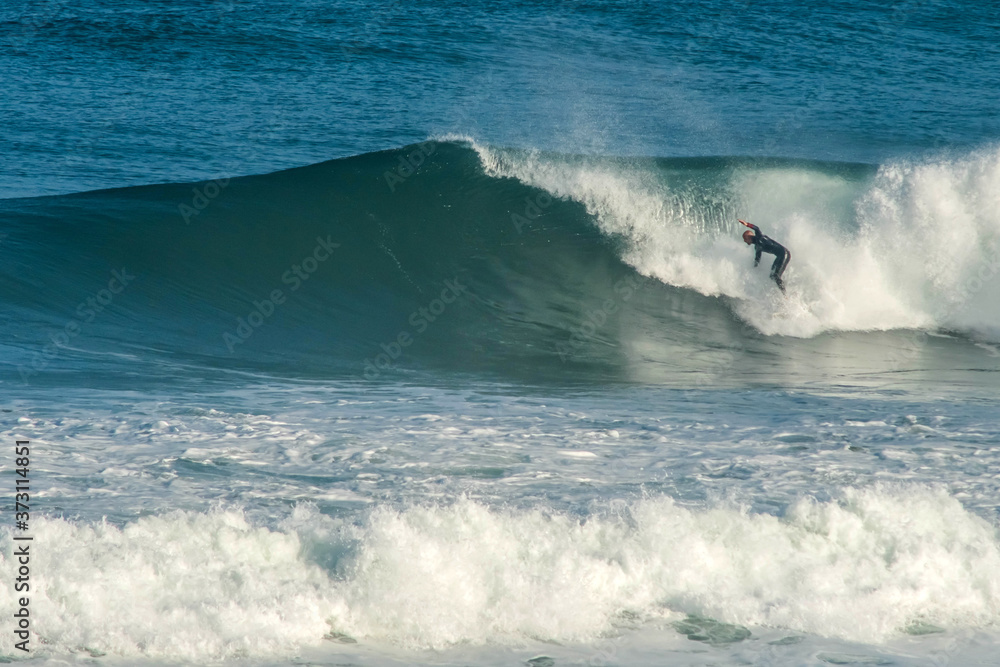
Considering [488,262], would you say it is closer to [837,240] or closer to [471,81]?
[837,240]

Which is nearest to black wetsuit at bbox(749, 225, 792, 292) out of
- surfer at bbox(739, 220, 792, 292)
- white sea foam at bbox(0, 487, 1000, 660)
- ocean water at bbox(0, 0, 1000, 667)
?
surfer at bbox(739, 220, 792, 292)

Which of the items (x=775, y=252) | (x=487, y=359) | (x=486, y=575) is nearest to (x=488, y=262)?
(x=487, y=359)

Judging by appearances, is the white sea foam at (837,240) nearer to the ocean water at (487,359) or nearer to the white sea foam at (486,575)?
the ocean water at (487,359)

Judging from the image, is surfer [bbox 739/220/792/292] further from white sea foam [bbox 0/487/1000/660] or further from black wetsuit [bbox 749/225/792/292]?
white sea foam [bbox 0/487/1000/660]

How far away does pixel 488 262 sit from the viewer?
38.8 feet

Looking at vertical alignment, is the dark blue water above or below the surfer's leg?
above

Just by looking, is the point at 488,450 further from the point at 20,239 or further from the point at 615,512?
the point at 20,239

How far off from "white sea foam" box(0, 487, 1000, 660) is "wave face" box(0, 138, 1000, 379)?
3.69 meters

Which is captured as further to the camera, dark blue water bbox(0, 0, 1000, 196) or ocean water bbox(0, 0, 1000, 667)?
dark blue water bbox(0, 0, 1000, 196)

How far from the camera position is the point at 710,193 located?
1335 cm

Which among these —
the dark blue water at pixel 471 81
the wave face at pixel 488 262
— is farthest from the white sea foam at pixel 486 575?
the dark blue water at pixel 471 81

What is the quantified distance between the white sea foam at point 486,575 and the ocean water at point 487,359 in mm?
18

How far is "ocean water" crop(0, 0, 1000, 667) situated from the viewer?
4.27 meters

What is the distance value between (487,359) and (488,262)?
3066 mm
